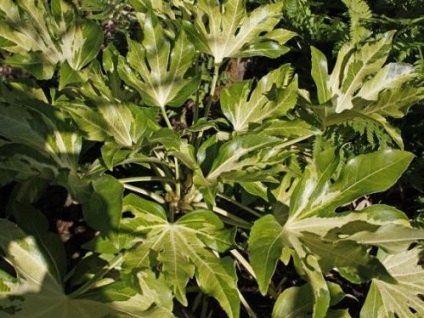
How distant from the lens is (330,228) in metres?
1.29

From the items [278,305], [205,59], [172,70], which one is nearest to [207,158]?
[172,70]

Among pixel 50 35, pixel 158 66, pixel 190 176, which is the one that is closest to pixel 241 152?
pixel 190 176

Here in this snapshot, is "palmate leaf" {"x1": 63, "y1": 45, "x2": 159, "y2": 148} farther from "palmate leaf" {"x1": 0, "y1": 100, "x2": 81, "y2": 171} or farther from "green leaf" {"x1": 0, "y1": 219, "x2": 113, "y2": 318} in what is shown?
"green leaf" {"x1": 0, "y1": 219, "x2": 113, "y2": 318}

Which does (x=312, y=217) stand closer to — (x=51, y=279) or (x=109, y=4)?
(x=51, y=279)

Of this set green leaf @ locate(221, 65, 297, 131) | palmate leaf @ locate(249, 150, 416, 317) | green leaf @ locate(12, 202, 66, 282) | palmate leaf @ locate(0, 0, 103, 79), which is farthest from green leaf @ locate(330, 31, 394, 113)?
green leaf @ locate(12, 202, 66, 282)

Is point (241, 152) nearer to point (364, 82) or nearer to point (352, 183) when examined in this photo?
point (352, 183)

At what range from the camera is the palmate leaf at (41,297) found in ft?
3.86

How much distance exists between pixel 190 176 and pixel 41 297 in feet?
1.63

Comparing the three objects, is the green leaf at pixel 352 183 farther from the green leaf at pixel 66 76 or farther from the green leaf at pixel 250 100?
the green leaf at pixel 66 76

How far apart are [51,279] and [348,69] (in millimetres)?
934

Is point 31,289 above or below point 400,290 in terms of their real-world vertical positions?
above

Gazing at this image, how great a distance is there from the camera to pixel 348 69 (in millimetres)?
1539

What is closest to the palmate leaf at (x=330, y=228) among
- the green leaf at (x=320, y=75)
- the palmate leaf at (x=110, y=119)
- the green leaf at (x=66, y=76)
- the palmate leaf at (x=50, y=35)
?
the green leaf at (x=320, y=75)

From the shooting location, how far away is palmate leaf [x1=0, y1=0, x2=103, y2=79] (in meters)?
1.52
